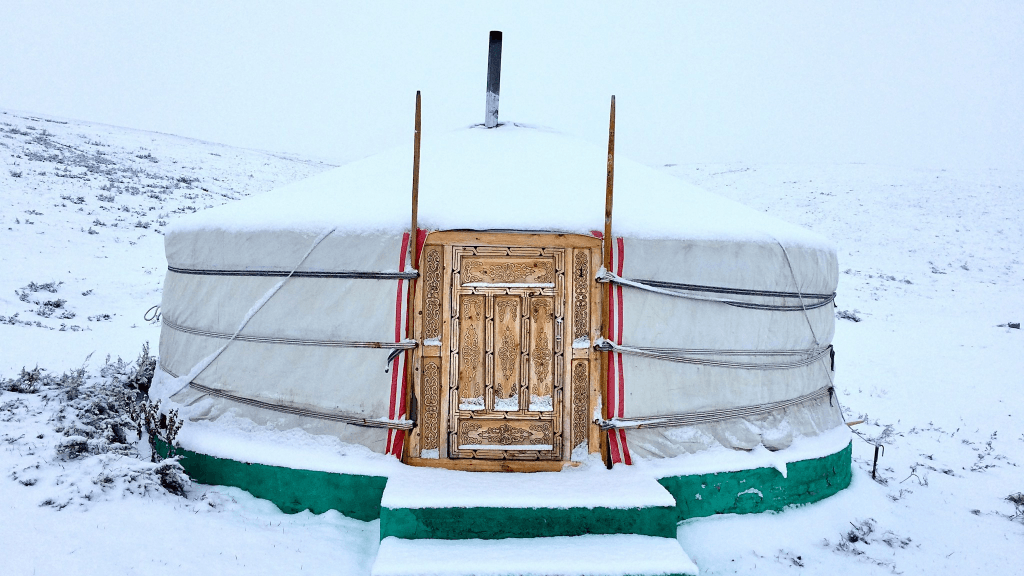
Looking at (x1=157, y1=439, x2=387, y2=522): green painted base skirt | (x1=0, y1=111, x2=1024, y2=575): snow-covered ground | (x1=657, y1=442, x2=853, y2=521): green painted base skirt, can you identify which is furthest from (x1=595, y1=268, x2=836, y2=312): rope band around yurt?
(x1=157, y1=439, x2=387, y2=522): green painted base skirt

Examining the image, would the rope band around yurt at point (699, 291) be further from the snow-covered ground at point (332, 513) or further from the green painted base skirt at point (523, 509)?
the snow-covered ground at point (332, 513)

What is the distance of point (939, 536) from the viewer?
11.5ft

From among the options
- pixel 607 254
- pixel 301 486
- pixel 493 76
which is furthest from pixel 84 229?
pixel 607 254

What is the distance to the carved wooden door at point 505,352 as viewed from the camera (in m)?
3.26

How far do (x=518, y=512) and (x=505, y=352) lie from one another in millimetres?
814

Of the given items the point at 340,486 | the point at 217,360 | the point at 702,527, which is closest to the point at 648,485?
the point at 702,527

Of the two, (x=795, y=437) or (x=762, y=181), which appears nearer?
(x=795, y=437)

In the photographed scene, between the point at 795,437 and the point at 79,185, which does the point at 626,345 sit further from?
the point at 79,185

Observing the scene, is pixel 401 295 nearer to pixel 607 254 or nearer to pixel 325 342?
pixel 325 342

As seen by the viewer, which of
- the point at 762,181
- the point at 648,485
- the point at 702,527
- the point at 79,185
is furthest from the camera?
the point at 762,181

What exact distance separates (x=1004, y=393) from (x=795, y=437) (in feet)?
17.4

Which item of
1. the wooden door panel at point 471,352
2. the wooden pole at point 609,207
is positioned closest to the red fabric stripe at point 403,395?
the wooden door panel at point 471,352

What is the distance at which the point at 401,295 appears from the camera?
3.20 meters

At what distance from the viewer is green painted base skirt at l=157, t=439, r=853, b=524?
2811 mm
